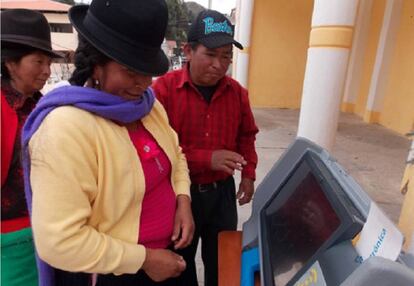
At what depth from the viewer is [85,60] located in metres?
0.91

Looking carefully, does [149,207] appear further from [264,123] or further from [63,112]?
[264,123]

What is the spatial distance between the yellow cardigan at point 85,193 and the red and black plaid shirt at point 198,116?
0.73 meters

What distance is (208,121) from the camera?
5.61ft

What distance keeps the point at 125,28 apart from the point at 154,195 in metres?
0.48

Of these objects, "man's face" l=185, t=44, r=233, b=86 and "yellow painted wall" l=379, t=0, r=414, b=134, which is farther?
"yellow painted wall" l=379, t=0, r=414, b=134

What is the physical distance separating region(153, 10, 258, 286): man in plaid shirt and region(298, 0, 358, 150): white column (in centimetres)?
76

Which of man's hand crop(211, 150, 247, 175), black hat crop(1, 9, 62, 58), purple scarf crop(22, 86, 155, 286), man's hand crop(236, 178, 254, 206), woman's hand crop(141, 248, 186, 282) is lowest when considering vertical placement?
man's hand crop(236, 178, 254, 206)

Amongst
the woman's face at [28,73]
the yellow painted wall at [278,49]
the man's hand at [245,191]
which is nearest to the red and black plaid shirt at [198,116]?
the man's hand at [245,191]

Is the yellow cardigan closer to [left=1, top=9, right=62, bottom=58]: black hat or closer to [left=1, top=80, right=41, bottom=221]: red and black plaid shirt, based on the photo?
[left=1, top=80, right=41, bottom=221]: red and black plaid shirt

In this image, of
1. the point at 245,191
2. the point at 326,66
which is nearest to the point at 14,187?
the point at 245,191

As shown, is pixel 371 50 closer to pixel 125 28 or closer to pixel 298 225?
pixel 298 225

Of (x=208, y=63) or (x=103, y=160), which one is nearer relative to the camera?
(x=103, y=160)

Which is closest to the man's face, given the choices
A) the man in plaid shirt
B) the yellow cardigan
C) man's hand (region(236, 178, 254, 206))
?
the man in plaid shirt

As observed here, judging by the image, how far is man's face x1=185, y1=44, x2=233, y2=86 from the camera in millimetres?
1627
